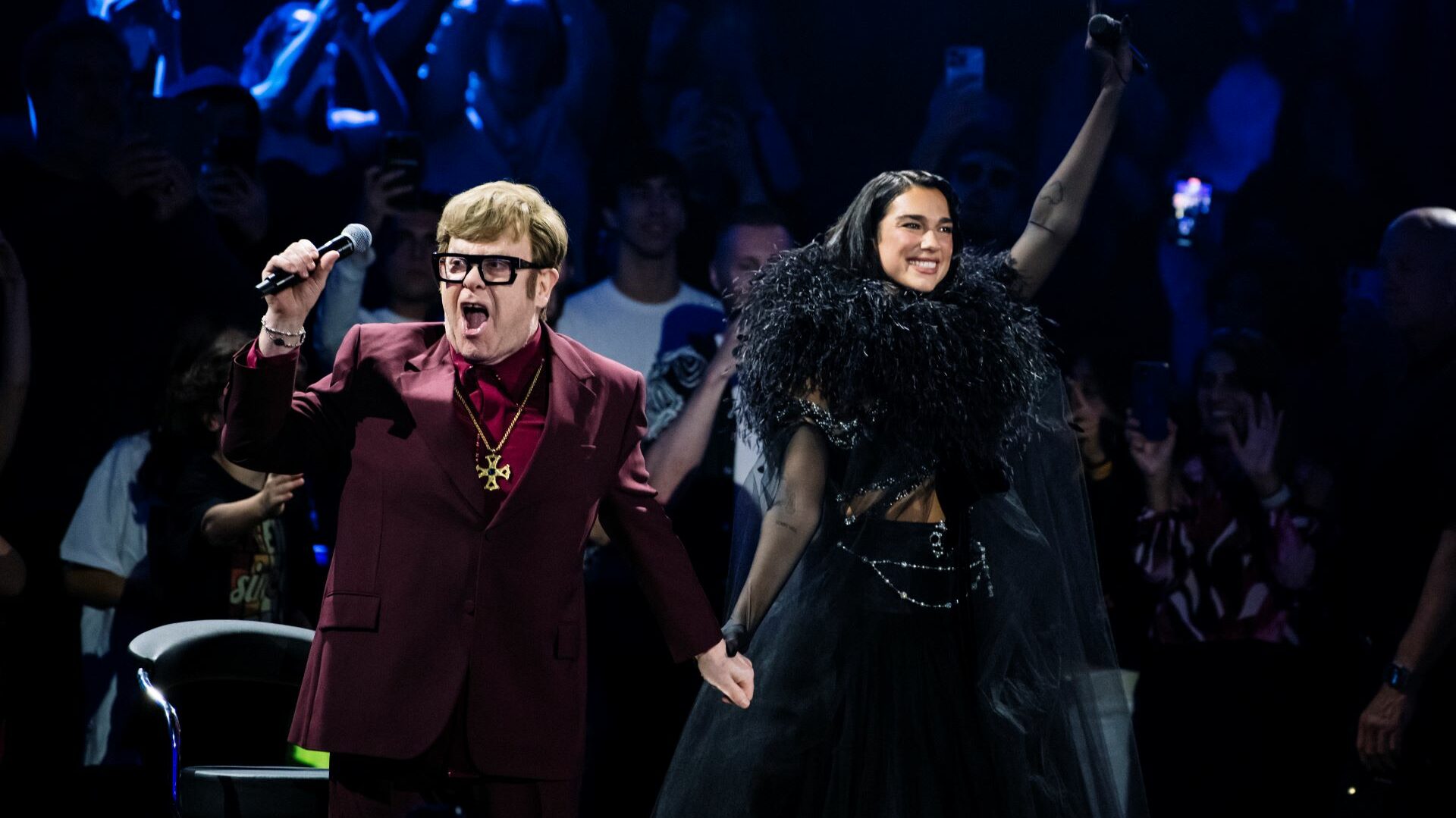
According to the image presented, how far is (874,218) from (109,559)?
279 cm

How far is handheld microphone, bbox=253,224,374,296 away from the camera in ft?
6.96

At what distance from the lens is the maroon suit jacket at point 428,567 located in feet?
7.36

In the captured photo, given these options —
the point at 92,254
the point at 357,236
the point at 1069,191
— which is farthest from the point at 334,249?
the point at 92,254

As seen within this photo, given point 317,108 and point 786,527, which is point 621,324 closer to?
point 317,108

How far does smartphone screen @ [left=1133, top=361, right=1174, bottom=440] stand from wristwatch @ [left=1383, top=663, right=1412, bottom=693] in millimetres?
1169

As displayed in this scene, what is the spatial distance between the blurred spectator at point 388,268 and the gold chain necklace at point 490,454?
8.09ft

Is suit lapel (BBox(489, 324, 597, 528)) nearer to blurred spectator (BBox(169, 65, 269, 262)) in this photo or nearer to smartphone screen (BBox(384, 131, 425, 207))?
smartphone screen (BBox(384, 131, 425, 207))

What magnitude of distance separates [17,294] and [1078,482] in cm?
343

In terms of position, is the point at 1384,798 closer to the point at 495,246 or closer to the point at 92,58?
the point at 495,246

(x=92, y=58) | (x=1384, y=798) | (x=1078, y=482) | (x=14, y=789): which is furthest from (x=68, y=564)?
(x=1384, y=798)

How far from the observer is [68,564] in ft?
14.7

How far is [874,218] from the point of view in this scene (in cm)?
338

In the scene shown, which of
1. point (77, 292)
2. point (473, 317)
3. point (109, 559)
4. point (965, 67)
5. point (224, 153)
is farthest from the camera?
point (965, 67)

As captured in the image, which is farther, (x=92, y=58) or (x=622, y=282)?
(x=622, y=282)
